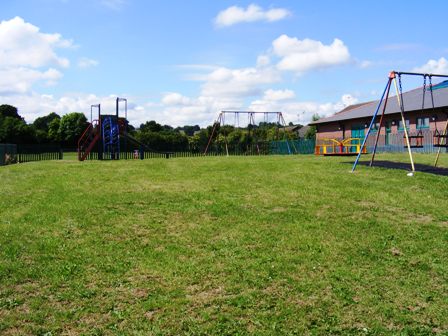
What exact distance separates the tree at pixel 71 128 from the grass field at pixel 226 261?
55.3m

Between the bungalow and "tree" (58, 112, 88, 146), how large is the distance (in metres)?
34.6

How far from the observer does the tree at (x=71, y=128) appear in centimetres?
6331

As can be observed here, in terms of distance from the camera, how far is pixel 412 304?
4.97 m

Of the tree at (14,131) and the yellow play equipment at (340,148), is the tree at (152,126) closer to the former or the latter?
the tree at (14,131)

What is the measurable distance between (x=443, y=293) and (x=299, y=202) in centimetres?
427

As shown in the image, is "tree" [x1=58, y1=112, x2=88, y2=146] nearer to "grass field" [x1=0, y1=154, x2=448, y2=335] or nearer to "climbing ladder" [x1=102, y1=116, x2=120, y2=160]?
"climbing ladder" [x1=102, y1=116, x2=120, y2=160]

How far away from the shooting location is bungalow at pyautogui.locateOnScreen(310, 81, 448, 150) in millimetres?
33219

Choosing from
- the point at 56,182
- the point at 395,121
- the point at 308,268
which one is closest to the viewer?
the point at 308,268

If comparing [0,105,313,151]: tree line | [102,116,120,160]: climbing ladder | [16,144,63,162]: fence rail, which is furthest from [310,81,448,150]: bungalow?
[16,144,63,162]: fence rail

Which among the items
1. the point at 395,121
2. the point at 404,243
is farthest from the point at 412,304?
the point at 395,121

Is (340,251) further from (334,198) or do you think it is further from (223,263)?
(334,198)

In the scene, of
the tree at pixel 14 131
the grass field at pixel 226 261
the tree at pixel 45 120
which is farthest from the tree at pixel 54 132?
the grass field at pixel 226 261

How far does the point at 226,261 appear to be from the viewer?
6.09 meters

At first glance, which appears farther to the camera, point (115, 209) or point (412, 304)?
point (115, 209)
